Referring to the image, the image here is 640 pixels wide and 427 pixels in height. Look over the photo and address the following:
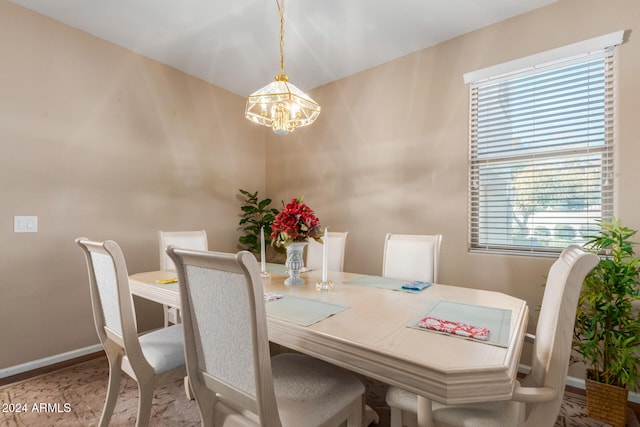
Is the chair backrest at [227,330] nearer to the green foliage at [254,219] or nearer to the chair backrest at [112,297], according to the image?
the chair backrest at [112,297]

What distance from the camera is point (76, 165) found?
251 centimetres

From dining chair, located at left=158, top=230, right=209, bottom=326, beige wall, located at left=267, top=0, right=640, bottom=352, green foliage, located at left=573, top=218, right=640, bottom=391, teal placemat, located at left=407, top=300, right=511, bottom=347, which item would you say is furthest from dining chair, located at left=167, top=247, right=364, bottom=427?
beige wall, located at left=267, top=0, right=640, bottom=352

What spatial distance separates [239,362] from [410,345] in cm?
53

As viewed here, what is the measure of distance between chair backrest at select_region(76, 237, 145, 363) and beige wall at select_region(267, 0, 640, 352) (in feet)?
7.29

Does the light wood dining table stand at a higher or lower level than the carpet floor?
higher

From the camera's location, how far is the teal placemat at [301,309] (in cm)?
116

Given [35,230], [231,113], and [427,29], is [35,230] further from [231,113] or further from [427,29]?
[427,29]

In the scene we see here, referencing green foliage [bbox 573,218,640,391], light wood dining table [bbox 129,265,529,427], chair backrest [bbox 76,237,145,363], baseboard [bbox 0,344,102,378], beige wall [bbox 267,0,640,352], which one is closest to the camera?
light wood dining table [bbox 129,265,529,427]

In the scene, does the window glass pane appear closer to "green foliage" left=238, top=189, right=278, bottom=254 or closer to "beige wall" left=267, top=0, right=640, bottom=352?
"beige wall" left=267, top=0, right=640, bottom=352

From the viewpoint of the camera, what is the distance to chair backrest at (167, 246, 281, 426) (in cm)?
84

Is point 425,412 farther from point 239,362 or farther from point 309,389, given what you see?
point 239,362

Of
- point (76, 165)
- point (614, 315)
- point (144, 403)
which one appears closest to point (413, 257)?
point (614, 315)

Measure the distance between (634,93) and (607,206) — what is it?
2.38 ft

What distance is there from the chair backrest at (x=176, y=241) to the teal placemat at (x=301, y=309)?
1.30m
